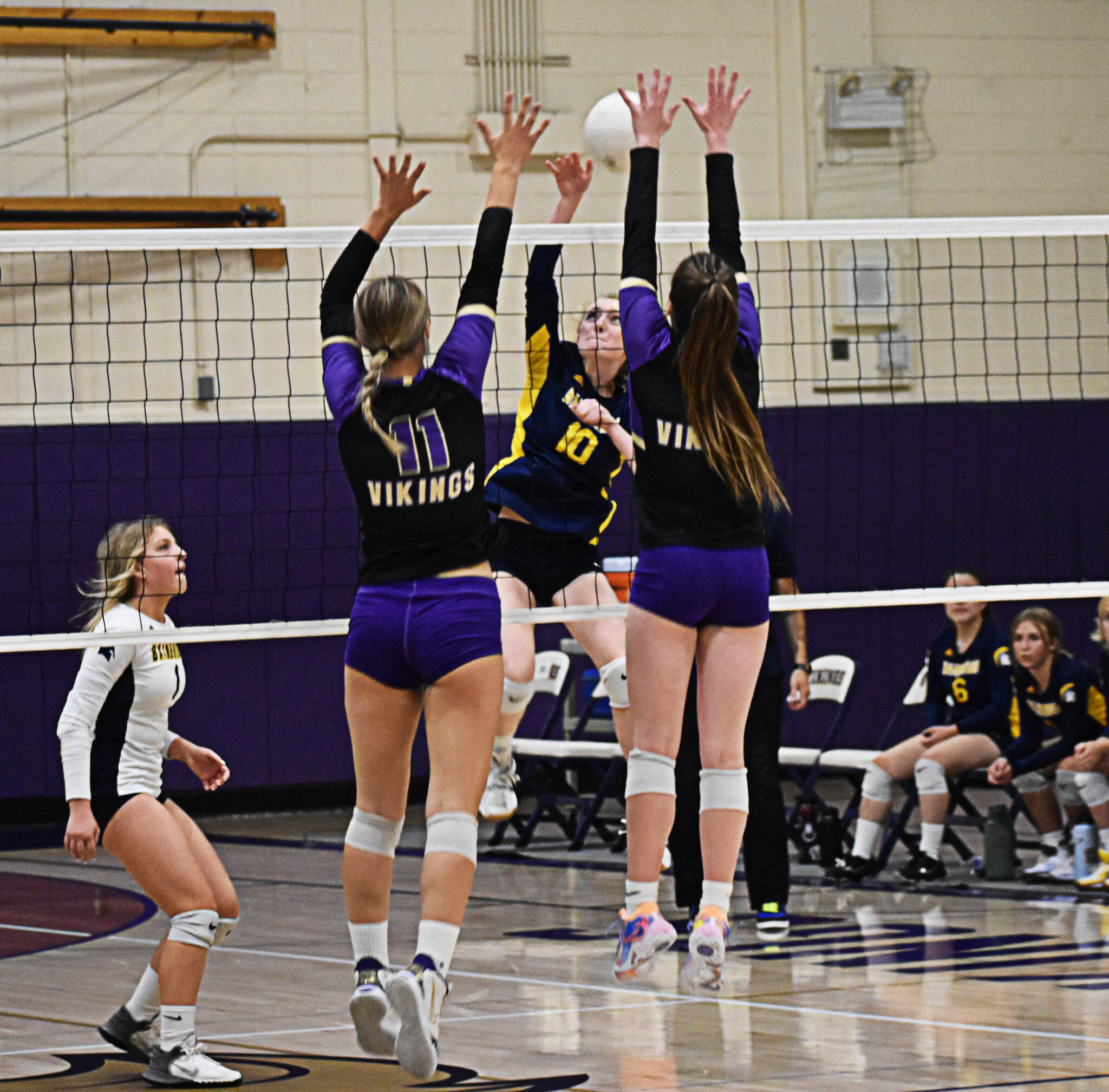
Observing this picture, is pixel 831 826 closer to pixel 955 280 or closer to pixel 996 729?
pixel 996 729

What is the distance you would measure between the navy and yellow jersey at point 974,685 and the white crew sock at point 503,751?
3276mm

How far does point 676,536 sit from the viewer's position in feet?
15.9

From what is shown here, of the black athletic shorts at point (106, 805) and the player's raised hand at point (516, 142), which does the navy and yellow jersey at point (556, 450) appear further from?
the black athletic shorts at point (106, 805)

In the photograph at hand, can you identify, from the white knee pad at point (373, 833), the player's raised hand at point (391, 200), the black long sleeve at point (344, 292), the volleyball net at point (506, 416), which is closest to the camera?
the white knee pad at point (373, 833)

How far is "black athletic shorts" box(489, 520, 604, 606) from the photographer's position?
6.37 m

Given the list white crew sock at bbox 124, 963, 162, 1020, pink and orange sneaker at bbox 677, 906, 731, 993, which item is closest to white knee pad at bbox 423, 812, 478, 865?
pink and orange sneaker at bbox 677, 906, 731, 993

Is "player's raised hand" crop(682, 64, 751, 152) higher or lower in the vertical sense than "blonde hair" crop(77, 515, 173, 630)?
higher

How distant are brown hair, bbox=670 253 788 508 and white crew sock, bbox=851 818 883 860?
206 inches

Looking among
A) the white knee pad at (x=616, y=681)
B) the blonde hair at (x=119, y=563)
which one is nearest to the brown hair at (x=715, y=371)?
the white knee pad at (x=616, y=681)

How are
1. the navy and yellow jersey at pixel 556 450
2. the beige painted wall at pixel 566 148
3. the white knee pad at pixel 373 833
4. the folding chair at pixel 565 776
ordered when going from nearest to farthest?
the white knee pad at pixel 373 833 < the navy and yellow jersey at pixel 556 450 < the folding chair at pixel 565 776 < the beige painted wall at pixel 566 148

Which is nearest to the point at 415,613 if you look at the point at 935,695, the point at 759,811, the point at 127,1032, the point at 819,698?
the point at 127,1032

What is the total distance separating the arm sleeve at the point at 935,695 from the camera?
9.98m

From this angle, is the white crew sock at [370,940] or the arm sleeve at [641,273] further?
the arm sleeve at [641,273]

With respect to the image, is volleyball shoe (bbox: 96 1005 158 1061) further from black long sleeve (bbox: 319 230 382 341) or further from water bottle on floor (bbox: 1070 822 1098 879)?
water bottle on floor (bbox: 1070 822 1098 879)
